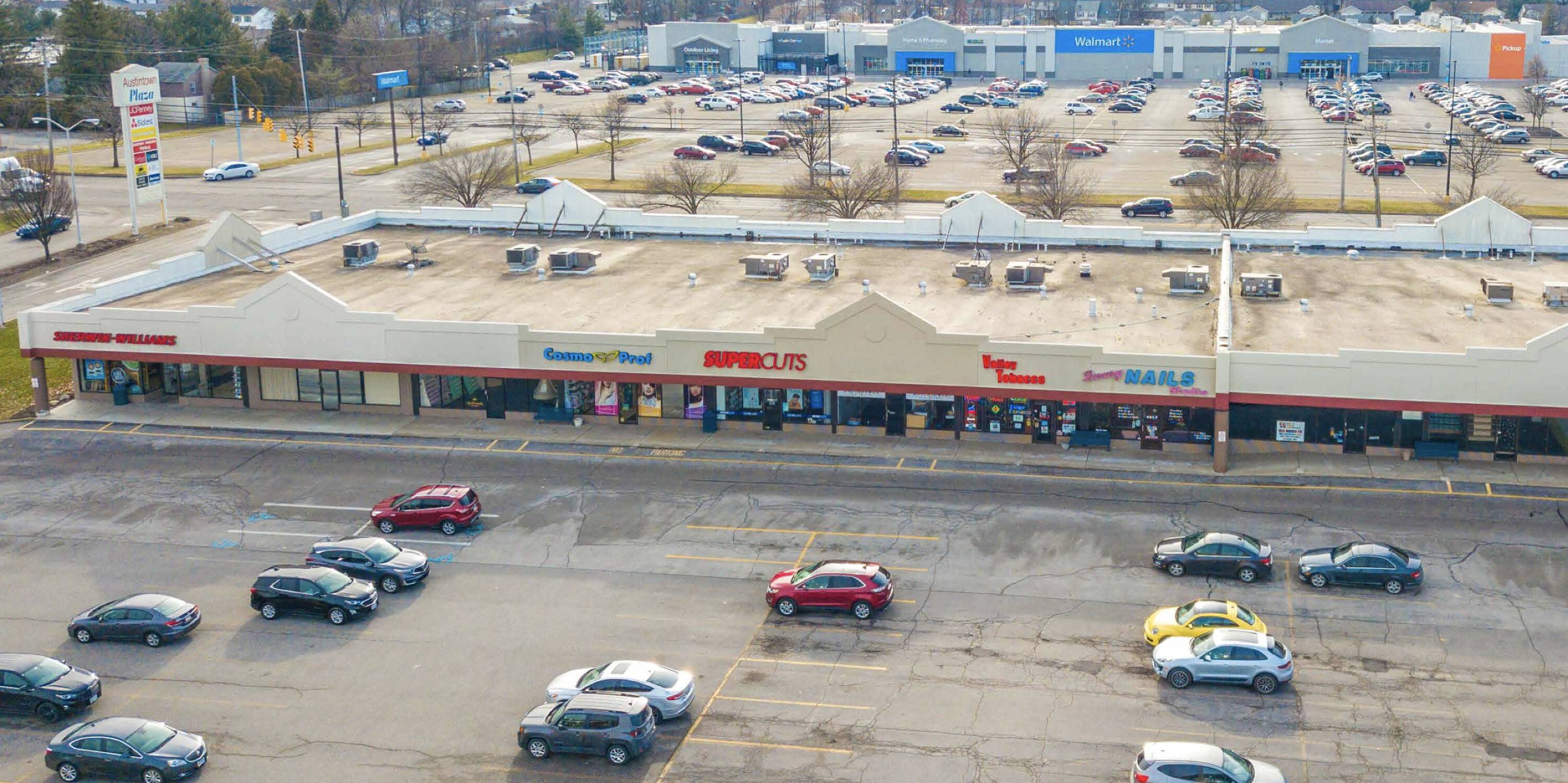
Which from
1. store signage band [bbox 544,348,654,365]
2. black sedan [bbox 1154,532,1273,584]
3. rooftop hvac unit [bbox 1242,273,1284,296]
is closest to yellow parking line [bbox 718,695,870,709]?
black sedan [bbox 1154,532,1273,584]

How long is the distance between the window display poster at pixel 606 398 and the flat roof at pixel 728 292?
82.9 inches

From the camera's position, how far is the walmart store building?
16588cm

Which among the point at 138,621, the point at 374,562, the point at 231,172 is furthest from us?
the point at 231,172

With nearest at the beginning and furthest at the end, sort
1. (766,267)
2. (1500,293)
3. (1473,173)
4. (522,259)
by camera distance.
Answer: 1. (1500,293)
2. (766,267)
3. (522,259)
4. (1473,173)

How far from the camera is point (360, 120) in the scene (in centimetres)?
13612

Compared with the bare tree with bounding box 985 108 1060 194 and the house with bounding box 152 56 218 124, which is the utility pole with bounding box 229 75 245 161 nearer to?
the house with bounding box 152 56 218 124

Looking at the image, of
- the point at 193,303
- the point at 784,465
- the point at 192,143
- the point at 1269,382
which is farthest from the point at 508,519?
the point at 192,143

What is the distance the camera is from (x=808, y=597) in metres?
42.4

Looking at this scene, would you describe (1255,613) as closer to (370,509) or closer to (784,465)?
(784,465)

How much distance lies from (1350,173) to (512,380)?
252 feet

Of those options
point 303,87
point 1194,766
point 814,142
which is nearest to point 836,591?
point 1194,766

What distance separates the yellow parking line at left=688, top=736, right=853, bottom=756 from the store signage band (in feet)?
71.2

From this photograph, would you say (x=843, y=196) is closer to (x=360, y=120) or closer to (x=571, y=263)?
(x=571, y=263)

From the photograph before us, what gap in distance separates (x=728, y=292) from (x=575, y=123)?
73118 millimetres
